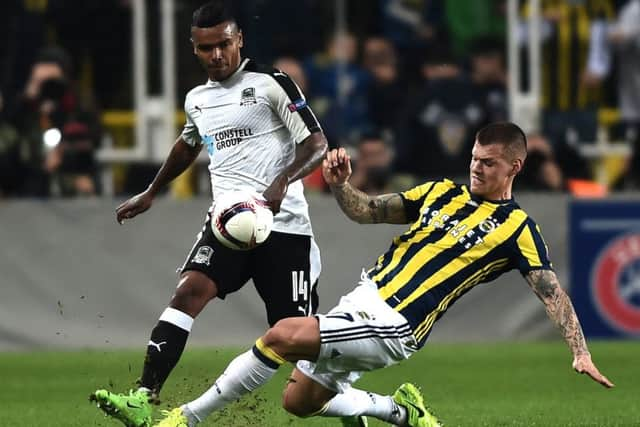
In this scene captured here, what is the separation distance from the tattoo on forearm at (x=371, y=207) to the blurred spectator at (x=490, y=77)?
24.1ft

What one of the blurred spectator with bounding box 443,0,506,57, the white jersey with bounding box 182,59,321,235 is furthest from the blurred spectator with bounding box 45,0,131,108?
the white jersey with bounding box 182,59,321,235

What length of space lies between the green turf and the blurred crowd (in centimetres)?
183

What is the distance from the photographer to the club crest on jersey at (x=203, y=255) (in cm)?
736

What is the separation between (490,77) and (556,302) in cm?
815

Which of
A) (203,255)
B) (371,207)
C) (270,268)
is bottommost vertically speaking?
(270,268)

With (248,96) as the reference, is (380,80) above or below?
below

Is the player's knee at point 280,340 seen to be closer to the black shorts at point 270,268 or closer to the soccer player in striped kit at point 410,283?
the soccer player in striped kit at point 410,283

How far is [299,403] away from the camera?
22.8 ft

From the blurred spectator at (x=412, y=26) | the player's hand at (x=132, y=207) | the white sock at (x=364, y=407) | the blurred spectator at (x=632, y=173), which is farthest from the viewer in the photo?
the blurred spectator at (x=412, y=26)

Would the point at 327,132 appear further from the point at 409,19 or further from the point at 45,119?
the point at 45,119

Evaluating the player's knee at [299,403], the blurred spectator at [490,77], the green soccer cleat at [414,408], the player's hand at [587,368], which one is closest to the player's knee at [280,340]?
the player's knee at [299,403]

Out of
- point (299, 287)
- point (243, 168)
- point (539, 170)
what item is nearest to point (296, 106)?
point (243, 168)

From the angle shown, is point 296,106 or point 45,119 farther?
point 45,119

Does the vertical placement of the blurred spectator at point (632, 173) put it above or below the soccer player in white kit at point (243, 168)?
below
